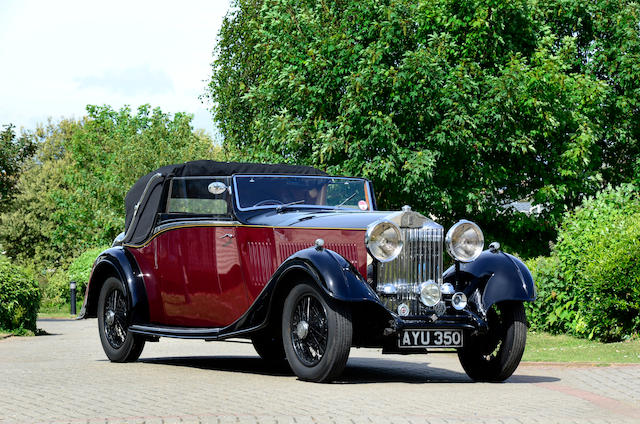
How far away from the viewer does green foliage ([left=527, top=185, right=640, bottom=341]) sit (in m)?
14.0

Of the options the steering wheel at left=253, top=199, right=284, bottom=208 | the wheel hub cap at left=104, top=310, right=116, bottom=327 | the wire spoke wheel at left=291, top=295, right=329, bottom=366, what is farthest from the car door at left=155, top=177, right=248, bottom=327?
the wire spoke wheel at left=291, top=295, right=329, bottom=366

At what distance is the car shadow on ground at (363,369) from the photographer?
9.73m

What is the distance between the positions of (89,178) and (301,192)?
37.9 metres

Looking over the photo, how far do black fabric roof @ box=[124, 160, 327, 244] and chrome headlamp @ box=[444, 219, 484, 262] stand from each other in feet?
7.85

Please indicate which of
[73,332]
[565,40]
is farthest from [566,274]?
[565,40]

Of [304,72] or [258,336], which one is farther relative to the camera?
[304,72]

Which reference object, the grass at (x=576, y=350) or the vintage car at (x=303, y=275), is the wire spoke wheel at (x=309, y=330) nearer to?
the vintage car at (x=303, y=275)

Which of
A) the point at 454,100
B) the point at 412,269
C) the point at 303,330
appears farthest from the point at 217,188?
the point at 454,100

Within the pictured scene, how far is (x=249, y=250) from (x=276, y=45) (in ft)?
48.3

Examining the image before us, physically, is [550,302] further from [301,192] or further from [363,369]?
[301,192]

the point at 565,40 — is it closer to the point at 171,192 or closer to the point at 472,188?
the point at 472,188

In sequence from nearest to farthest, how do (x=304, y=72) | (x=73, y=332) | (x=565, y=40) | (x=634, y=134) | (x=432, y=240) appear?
(x=432, y=240)
(x=73, y=332)
(x=304, y=72)
(x=565, y=40)
(x=634, y=134)

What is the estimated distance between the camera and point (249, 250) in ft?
32.3

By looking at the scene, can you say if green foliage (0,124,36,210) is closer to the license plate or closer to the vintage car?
the vintage car
